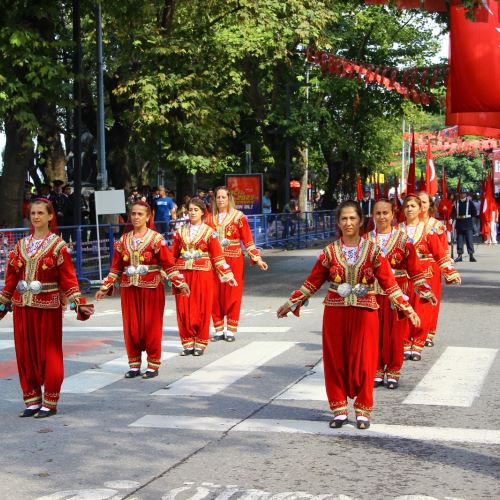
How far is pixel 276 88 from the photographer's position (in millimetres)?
43406

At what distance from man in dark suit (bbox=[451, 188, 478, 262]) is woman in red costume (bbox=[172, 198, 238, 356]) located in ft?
57.1

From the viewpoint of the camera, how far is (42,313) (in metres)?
9.09

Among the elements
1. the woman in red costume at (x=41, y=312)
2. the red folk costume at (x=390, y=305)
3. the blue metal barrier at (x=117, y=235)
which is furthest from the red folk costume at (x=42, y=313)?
the blue metal barrier at (x=117, y=235)

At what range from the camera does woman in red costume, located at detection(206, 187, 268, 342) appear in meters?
14.1

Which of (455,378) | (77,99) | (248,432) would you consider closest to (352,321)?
(248,432)

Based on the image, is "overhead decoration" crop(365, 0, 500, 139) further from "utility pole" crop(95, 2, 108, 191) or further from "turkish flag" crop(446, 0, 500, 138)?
"utility pole" crop(95, 2, 108, 191)

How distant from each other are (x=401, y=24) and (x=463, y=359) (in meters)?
42.2

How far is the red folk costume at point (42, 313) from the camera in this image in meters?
9.05

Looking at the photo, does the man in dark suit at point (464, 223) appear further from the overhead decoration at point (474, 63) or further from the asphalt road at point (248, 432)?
the asphalt road at point (248, 432)

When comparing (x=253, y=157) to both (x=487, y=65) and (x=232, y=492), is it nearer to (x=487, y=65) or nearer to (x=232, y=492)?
(x=487, y=65)

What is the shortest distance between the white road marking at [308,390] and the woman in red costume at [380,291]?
56cm

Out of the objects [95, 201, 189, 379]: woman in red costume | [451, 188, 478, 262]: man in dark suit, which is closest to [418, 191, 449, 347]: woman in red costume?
[95, 201, 189, 379]: woman in red costume

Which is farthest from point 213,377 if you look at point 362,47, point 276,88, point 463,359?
point 362,47

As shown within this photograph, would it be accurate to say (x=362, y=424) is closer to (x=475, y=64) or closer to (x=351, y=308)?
(x=351, y=308)
